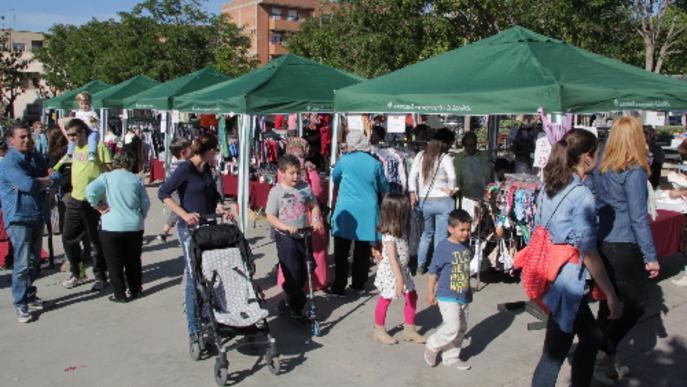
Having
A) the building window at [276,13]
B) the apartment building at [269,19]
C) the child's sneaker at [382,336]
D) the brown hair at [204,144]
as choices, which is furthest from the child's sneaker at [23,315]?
the building window at [276,13]

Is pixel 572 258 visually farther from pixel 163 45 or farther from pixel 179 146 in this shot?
pixel 163 45

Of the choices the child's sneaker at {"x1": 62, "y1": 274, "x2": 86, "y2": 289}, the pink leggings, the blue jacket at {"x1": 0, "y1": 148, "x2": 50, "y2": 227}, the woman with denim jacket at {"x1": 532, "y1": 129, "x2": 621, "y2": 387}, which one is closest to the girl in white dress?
the pink leggings

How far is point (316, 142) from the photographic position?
12.1 m

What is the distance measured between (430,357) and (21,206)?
13.2 ft

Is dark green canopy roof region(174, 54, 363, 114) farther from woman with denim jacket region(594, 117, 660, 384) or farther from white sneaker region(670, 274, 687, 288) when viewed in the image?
woman with denim jacket region(594, 117, 660, 384)

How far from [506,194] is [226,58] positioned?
113 feet

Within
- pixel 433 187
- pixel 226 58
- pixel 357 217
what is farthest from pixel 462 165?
pixel 226 58

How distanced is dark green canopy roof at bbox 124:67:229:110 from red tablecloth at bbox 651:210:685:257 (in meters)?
8.99

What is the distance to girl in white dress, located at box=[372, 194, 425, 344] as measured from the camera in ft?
17.0

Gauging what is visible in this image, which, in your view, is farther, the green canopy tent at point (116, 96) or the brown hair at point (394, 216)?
the green canopy tent at point (116, 96)

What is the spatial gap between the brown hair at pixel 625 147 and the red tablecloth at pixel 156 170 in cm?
1351

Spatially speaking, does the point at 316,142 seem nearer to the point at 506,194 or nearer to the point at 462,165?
the point at 462,165

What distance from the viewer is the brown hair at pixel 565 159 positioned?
12.0 feet

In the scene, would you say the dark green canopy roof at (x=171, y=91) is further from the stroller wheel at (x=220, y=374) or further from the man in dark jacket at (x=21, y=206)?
the stroller wheel at (x=220, y=374)
